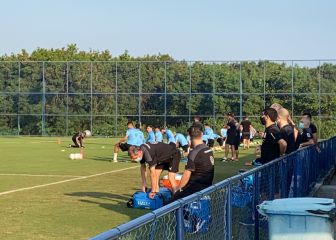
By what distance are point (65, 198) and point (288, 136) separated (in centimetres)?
504

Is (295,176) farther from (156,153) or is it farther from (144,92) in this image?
(144,92)

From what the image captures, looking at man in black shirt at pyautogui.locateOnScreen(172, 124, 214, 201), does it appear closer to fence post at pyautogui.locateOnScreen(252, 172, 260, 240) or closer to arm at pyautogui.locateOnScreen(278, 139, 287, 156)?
arm at pyautogui.locateOnScreen(278, 139, 287, 156)

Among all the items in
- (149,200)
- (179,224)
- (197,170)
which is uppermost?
(179,224)

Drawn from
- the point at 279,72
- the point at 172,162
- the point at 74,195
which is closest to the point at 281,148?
the point at 172,162

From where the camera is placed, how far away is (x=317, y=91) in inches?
2164

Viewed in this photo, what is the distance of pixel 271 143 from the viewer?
10.4 m

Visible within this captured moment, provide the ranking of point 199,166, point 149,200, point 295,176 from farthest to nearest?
point 149,200 < point 295,176 < point 199,166

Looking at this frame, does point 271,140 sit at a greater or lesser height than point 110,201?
greater

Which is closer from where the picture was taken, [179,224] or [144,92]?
[179,224]

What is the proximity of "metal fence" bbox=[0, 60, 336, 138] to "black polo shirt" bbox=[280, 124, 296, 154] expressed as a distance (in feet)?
143

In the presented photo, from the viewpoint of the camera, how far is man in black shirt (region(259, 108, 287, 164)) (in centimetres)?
1029

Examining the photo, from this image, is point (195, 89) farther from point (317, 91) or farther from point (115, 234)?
point (115, 234)

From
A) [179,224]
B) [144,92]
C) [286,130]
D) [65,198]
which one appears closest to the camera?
[179,224]

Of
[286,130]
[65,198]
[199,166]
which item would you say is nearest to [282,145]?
[286,130]
